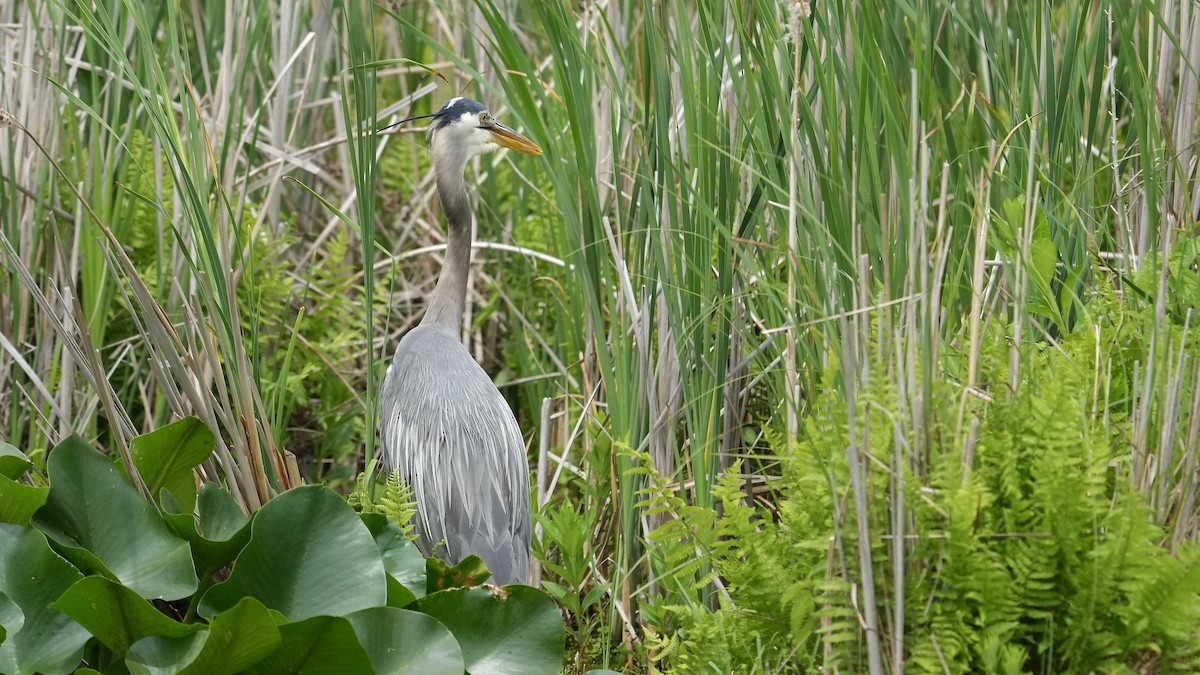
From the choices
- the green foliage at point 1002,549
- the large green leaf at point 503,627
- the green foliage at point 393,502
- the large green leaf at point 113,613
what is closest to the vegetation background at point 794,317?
the green foliage at point 1002,549

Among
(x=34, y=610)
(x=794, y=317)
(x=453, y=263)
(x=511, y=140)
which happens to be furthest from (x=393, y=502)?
(x=511, y=140)

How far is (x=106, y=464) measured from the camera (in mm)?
2232

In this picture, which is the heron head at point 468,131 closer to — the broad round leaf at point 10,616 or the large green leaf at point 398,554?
the large green leaf at point 398,554

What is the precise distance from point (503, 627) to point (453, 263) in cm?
136

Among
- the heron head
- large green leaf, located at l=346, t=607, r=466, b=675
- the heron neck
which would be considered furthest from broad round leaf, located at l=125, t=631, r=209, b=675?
the heron head

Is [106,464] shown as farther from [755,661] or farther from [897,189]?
[897,189]

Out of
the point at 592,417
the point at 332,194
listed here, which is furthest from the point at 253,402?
the point at 332,194

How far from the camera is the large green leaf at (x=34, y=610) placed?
2.06 m

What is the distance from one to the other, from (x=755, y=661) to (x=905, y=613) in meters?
0.30

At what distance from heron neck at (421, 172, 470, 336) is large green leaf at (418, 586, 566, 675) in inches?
49.2

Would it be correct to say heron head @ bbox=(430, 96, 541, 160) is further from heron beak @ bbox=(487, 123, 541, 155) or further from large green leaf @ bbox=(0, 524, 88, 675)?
large green leaf @ bbox=(0, 524, 88, 675)

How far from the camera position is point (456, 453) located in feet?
10.0

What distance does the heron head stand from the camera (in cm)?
348

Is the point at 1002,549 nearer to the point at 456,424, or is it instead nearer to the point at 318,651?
the point at 318,651
